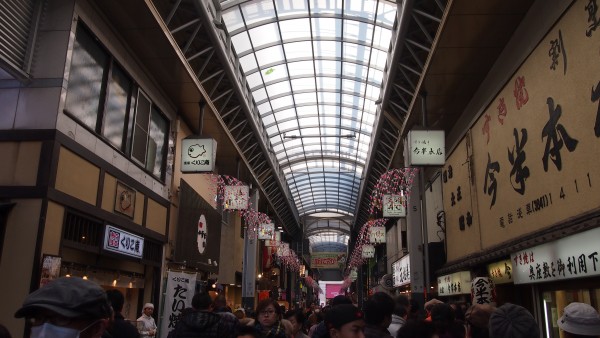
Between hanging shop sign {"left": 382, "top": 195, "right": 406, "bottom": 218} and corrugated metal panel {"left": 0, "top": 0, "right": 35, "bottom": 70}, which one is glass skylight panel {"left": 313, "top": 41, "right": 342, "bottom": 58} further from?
corrugated metal panel {"left": 0, "top": 0, "right": 35, "bottom": 70}

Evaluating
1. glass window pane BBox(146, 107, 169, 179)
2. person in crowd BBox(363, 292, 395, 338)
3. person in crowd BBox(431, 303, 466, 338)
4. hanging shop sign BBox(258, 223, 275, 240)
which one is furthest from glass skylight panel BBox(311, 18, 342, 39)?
person in crowd BBox(363, 292, 395, 338)

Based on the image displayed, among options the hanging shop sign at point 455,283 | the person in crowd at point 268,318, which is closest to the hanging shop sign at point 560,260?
the hanging shop sign at point 455,283

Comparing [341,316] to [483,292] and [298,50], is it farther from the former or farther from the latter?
[298,50]

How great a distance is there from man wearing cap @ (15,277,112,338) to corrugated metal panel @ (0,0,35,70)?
6.97 m

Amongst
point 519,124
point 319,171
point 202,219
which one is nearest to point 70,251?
point 202,219

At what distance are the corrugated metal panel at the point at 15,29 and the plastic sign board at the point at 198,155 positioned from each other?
481 cm

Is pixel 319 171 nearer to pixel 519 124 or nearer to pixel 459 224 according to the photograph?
pixel 459 224

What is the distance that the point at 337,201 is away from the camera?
43.1m

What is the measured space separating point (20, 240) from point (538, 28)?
9076 millimetres

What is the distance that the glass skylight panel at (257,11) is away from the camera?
1458cm

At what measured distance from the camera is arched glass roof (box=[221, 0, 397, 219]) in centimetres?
1535

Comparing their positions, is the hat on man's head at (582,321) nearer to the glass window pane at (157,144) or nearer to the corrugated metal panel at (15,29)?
the corrugated metal panel at (15,29)

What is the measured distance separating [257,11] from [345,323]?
13.3 meters

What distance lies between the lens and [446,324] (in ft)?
14.6
